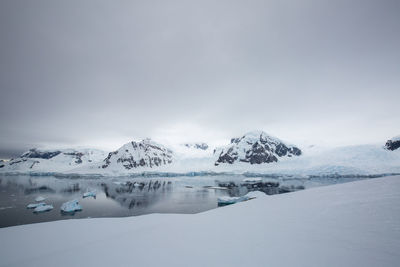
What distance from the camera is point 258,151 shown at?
570 ft

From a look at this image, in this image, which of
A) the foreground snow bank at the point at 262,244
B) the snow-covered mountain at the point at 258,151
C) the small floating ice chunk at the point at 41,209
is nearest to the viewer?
the foreground snow bank at the point at 262,244

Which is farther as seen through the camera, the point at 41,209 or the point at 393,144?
the point at 393,144

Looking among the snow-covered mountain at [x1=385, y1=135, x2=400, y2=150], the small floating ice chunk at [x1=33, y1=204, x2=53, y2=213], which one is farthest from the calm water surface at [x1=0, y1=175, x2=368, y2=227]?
the snow-covered mountain at [x1=385, y1=135, x2=400, y2=150]

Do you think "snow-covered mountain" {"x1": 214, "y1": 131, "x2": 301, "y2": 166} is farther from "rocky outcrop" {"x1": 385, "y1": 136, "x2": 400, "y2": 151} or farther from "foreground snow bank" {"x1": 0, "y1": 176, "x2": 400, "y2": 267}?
"foreground snow bank" {"x1": 0, "y1": 176, "x2": 400, "y2": 267}

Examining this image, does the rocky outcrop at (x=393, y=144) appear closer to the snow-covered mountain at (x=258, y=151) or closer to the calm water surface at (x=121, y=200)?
the snow-covered mountain at (x=258, y=151)

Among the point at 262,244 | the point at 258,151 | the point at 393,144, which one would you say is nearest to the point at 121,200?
the point at 262,244

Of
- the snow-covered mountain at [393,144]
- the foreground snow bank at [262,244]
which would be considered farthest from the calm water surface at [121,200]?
the snow-covered mountain at [393,144]

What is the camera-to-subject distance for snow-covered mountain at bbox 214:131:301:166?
17138 cm

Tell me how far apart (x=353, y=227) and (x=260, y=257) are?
325 cm

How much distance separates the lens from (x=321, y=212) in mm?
A: 7316

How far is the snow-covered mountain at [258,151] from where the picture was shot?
562 feet

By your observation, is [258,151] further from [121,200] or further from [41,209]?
[41,209]

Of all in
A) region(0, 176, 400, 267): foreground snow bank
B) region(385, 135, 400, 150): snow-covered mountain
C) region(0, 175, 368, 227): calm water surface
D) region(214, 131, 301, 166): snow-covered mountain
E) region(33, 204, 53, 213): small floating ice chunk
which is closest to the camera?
region(0, 176, 400, 267): foreground snow bank

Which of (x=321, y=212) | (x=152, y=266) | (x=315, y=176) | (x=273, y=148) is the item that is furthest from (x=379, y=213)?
(x=273, y=148)
